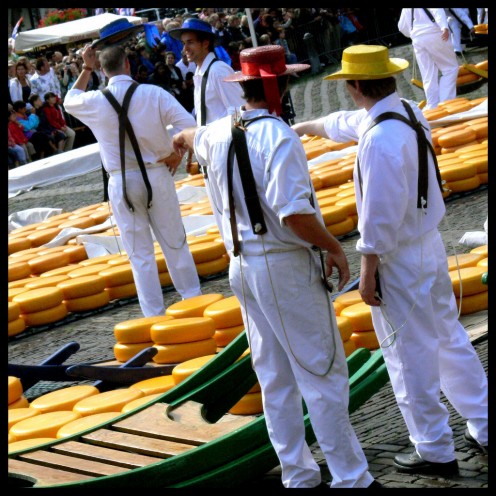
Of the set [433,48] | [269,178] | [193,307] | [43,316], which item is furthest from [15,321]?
[433,48]

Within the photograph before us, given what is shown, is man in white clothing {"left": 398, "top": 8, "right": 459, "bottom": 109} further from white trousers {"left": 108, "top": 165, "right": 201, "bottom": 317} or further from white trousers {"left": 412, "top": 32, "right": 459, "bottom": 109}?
white trousers {"left": 108, "top": 165, "right": 201, "bottom": 317}

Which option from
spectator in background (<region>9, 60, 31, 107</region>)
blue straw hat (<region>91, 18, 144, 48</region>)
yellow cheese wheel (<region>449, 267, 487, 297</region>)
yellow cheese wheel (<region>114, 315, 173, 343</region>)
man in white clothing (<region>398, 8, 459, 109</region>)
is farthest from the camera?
spectator in background (<region>9, 60, 31, 107</region>)

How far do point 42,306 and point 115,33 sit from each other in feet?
7.66

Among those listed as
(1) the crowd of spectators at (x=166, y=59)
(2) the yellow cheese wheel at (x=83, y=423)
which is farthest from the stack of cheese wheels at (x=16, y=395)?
(1) the crowd of spectators at (x=166, y=59)

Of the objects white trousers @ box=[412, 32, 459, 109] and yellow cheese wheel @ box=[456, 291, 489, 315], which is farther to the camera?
white trousers @ box=[412, 32, 459, 109]

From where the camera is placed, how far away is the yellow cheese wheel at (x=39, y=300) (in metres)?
7.95

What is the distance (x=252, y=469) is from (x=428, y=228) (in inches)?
43.7

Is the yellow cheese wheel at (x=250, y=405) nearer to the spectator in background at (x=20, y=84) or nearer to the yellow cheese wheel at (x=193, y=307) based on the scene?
the yellow cheese wheel at (x=193, y=307)

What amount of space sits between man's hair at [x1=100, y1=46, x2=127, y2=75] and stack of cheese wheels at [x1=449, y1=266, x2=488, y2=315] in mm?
2428

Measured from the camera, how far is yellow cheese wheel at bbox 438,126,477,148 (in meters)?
10.5

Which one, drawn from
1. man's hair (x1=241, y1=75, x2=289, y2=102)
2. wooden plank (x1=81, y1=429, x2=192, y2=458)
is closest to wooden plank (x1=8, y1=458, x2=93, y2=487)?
wooden plank (x1=81, y1=429, x2=192, y2=458)

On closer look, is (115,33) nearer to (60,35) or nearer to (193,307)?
(193,307)

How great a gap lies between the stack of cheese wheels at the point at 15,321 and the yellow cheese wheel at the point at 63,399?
2.43 meters

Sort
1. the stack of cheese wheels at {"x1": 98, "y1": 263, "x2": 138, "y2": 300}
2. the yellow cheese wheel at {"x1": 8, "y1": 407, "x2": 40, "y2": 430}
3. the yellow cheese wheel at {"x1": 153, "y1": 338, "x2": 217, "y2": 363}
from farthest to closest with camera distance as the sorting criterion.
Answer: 1. the stack of cheese wheels at {"x1": 98, "y1": 263, "x2": 138, "y2": 300}
2. the yellow cheese wheel at {"x1": 153, "y1": 338, "x2": 217, "y2": 363}
3. the yellow cheese wheel at {"x1": 8, "y1": 407, "x2": 40, "y2": 430}
